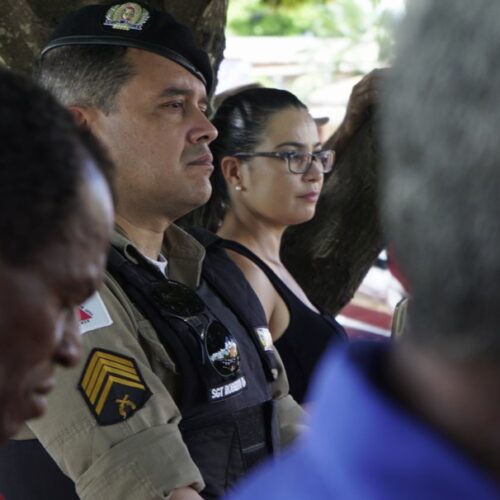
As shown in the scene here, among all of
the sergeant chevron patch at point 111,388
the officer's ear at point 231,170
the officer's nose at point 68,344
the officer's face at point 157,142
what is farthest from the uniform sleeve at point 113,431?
the officer's ear at point 231,170

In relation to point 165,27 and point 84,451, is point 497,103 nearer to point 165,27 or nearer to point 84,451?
point 84,451

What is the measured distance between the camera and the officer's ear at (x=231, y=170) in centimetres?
368

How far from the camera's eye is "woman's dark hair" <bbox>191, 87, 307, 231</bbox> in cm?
364

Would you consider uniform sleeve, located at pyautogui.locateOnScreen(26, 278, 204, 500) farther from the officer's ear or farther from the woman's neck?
the officer's ear

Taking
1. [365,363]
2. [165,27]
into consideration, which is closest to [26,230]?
[365,363]

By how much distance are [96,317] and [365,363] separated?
1466 millimetres

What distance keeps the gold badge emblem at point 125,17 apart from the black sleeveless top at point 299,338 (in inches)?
33.2

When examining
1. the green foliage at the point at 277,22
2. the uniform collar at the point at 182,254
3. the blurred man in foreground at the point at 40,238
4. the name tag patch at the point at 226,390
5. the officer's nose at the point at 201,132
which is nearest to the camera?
the blurred man in foreground at the point at 40,238

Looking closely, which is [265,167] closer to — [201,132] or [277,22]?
[201,132]

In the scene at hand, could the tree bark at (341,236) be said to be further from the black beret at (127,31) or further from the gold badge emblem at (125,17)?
the gold badge emblem at (125,17)

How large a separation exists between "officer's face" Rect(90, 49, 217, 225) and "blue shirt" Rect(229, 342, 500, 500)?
1.95 metres

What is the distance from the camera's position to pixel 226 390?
241 centimetres

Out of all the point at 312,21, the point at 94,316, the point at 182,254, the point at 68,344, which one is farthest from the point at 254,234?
the point at 312,21

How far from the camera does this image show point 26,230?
1028mm
